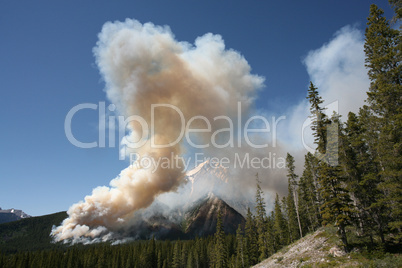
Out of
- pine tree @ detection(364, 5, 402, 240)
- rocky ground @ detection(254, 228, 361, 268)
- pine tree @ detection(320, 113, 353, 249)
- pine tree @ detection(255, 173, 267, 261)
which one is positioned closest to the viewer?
pine tree @ detection(364, 5, 402, 240)

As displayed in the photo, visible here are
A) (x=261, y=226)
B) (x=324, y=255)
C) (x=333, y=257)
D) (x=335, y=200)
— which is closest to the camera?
(x=333, y=257)

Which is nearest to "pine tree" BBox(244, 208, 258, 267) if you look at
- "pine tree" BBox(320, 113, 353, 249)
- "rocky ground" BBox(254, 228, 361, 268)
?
"rocky ground" BBox(254, 228, 361, 268)

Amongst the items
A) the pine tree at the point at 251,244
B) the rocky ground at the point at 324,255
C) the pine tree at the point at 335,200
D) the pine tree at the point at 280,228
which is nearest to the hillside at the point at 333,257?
the rocky ground at the point at 324,255

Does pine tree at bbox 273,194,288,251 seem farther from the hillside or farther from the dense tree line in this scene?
the hillside

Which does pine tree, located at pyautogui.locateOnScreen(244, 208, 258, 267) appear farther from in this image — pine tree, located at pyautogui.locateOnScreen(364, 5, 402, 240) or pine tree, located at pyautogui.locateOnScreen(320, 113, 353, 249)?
pine tree, located at pyautogui.locateOnScreen(364, 5, 402, 240)

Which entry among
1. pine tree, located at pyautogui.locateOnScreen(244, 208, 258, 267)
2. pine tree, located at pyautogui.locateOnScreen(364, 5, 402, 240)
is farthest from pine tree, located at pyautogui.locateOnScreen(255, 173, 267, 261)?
pine tree, located at pyautogui.locateOnScreen(364, 5, 402, 240)

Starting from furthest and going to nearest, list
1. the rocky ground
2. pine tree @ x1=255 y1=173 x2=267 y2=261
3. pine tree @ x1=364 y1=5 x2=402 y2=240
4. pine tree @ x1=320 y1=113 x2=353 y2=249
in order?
pine tree @ x1=255 y1=173 x2=267 y2=261 < pine tree @ x1=320 y1=113 x2=353 y2=249 < the rocky ground < pine tree @ x1=364 y1=5 x2=402 y2=240

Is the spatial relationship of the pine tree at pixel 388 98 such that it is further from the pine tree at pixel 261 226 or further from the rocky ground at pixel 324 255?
the pine tree at pixel 261 226

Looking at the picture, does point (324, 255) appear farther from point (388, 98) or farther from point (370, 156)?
point (388, 98)

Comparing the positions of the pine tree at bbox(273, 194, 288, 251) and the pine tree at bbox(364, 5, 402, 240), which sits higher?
the pine tree at bbox(364, 5, 402, 240)

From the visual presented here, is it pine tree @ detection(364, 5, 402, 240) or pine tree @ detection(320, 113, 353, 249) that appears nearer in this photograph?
pine tree @ detection(364, 5, 402, 240)

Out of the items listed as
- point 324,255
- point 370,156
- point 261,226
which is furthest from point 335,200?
point 261,226

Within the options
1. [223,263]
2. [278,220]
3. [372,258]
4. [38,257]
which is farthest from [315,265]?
[38,257]

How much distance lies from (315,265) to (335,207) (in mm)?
6480
